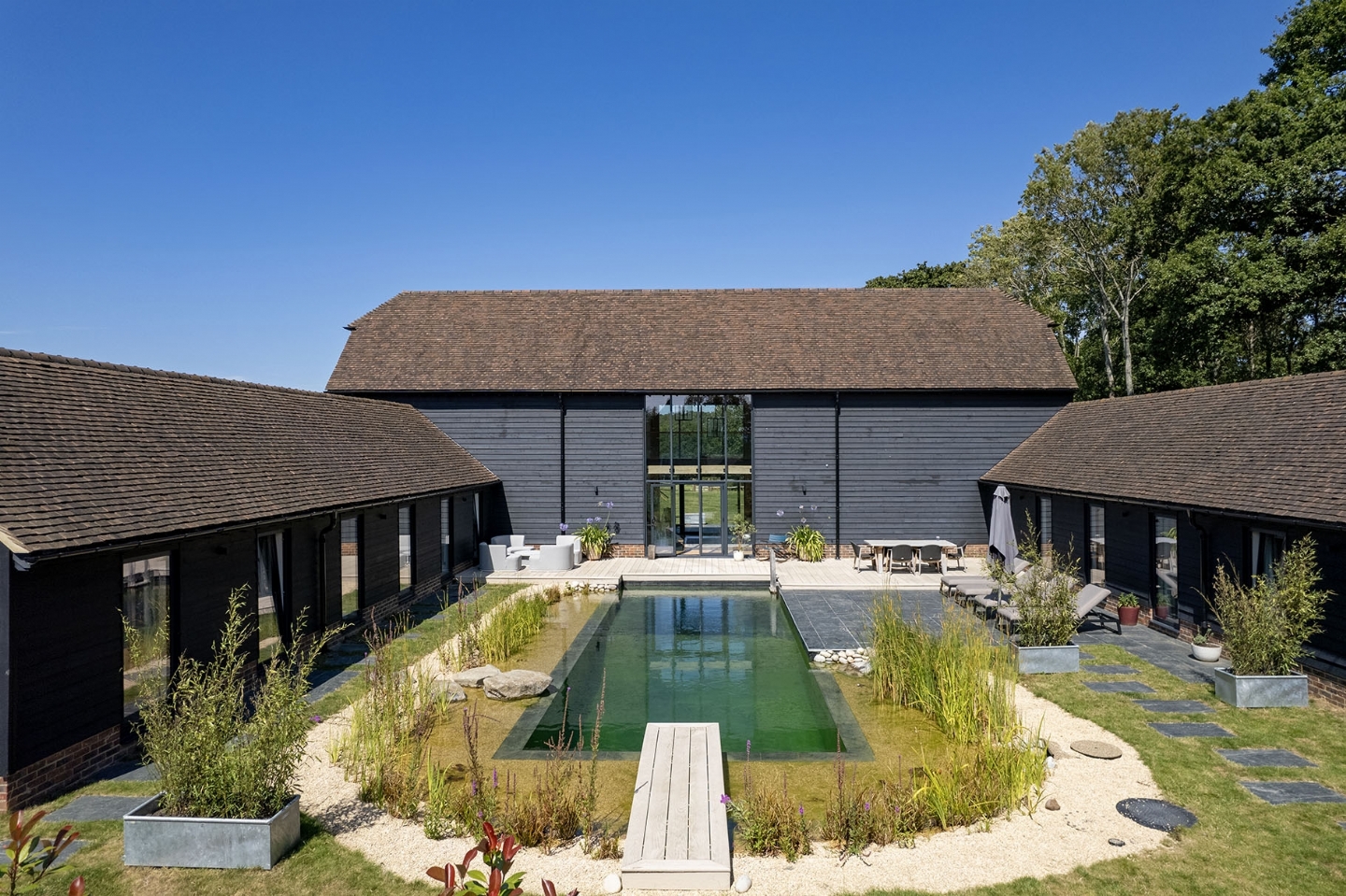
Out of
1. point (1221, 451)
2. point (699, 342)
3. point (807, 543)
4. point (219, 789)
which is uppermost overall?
point (699, 342)

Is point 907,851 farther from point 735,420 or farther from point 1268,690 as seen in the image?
point 735,420

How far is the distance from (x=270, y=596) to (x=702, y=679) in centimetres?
586

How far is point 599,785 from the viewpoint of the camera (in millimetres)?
6555

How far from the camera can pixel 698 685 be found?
983 centimetres

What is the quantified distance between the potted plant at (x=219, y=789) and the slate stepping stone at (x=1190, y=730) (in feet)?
26.3

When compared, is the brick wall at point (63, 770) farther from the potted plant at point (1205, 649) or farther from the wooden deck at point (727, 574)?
the potted plant at point (1205, 649)

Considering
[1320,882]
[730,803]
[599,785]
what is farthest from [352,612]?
[1320,882]

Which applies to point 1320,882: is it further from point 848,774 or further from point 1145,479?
point 1145,479

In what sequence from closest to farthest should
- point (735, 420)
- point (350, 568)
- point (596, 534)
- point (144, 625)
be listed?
point (144, 625), point (350, 568), point (596, 534), point (735, 420)

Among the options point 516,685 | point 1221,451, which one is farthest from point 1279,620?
point 516,685

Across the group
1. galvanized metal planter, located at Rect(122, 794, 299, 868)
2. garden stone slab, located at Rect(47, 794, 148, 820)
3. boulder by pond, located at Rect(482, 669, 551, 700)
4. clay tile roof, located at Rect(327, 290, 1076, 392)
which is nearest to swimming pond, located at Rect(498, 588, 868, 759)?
boulder by pond, located at Rect(482, 669, 551, 700)

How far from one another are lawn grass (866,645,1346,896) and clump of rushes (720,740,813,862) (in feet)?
3.97

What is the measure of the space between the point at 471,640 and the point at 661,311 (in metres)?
13.8

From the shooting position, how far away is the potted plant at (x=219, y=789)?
16.7 ft
